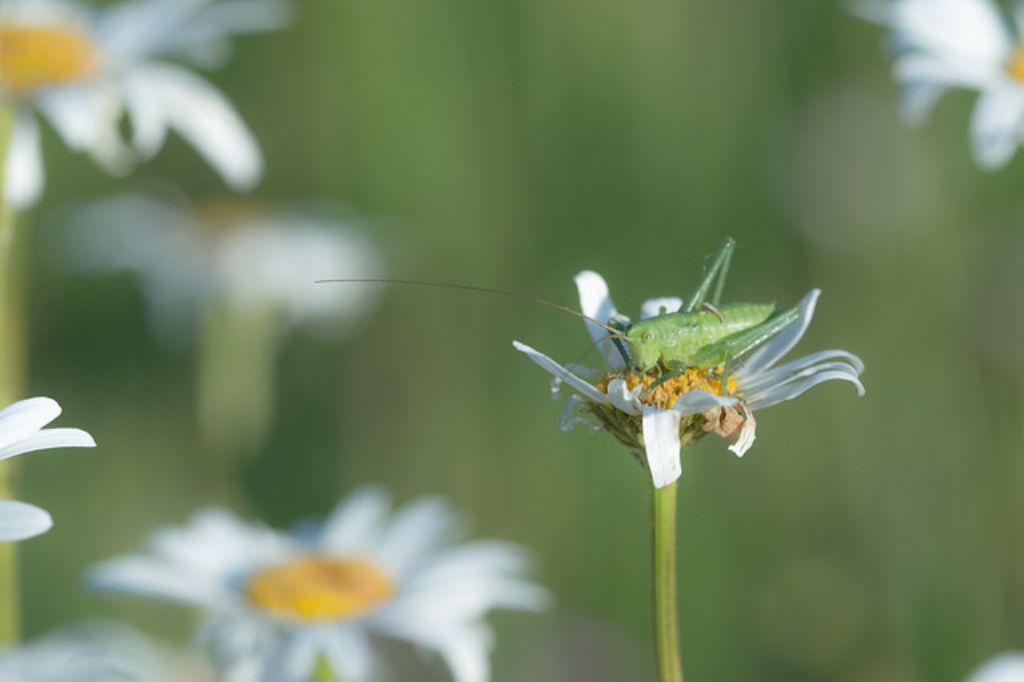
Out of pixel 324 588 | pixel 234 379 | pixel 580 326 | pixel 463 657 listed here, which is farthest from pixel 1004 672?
pixel 580 326

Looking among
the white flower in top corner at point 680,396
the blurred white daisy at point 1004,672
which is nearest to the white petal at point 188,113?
the white flower in top corner at point 680,396

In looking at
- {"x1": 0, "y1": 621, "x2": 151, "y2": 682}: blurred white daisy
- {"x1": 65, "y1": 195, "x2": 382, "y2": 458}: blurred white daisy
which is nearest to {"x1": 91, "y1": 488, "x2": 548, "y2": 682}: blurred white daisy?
{"x1": 0, "y1": 621, "x2": 151, "y2": 682}: blurred white daisy

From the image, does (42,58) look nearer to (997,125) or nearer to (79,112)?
(79,112)

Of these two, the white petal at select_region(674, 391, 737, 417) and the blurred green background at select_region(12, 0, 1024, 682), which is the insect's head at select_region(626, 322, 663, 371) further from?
the blurred green background at select_region(12, 0, 1024, 682)

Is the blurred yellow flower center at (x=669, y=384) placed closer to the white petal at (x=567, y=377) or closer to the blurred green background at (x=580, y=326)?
the white petal at (x=567, y=377)

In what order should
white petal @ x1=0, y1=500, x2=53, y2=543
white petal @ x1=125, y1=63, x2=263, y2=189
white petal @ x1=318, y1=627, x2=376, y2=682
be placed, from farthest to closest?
white petal @ x1=125, y1=63, x2=263, y2=189
white petal @ x1=318, y1=627, x2=376, y2=682
white petal @ x1=0, y1=500, x2=53, y2=543

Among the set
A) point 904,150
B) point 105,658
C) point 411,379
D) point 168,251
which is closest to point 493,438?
point 411,379

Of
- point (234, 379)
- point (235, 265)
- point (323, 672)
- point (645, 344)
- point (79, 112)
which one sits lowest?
point (323, 672)
